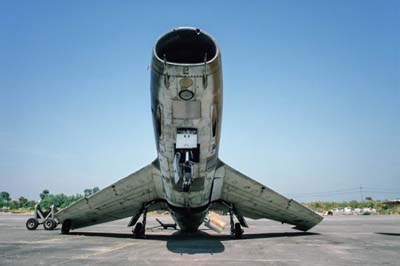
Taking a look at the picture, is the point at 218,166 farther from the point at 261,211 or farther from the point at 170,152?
the point at 261,211

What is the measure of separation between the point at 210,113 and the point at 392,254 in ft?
21.2

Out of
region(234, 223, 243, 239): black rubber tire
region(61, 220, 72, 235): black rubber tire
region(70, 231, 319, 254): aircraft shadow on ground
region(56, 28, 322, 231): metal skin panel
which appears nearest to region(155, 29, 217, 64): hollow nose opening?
region(56, 28, 322, 231): metal skin panel

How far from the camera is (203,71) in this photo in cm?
835

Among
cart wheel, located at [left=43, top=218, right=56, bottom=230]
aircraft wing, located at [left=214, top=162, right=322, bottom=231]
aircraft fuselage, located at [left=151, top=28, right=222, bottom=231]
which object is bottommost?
cart wheel, located at [left=43, top=218, right=56, bottom=230]

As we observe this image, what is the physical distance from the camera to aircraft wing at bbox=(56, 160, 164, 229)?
14.0 meters

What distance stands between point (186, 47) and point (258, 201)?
30.5ft

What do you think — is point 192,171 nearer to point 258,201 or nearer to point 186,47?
point 186,47

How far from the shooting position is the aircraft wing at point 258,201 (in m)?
14.2

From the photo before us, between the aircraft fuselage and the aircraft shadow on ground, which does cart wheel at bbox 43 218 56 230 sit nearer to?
the aircraft shadow on ground

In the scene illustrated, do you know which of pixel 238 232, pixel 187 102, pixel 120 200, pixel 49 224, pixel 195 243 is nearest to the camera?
pixel 187 102

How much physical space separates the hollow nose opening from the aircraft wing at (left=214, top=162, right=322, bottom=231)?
5.83 m

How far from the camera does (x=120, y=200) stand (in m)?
15.3

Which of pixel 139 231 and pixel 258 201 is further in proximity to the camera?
pixel 258 201

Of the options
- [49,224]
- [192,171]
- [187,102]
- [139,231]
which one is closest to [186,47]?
[187,102]
